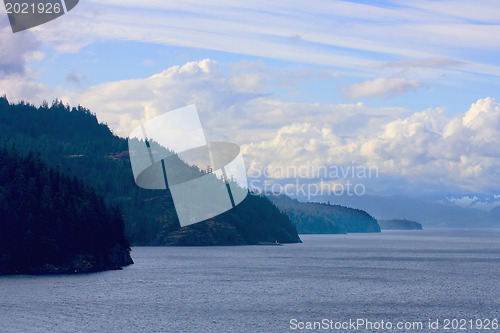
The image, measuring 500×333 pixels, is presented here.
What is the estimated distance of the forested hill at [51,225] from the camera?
15775 centimetres

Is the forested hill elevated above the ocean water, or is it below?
above

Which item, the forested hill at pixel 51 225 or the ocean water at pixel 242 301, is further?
the forested hill at pixel 51 225

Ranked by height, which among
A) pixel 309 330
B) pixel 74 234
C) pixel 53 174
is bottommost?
pixel 309 330

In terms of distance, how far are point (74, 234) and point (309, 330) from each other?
9661 centimetres

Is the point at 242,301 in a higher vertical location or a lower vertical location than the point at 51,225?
lower

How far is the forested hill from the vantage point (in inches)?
6211

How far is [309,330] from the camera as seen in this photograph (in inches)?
3524

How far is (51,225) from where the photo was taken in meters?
166

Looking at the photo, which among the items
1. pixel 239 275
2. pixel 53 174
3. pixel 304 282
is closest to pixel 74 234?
pixel 53 174

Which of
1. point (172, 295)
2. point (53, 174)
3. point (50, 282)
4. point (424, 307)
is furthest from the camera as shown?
point (53, 174)

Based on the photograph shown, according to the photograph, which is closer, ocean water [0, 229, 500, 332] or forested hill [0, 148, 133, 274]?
ocean water [0, 229, 500, 332]

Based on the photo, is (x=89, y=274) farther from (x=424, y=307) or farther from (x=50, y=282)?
(x=424, y=307)

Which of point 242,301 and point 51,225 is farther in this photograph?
point 51,225

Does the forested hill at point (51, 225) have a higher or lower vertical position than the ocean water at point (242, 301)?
higher
